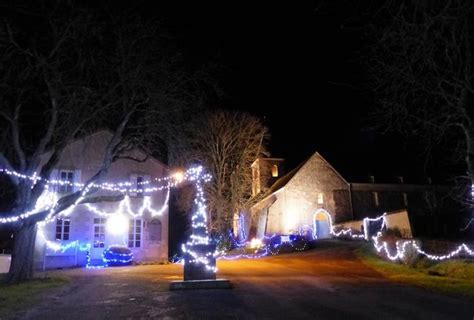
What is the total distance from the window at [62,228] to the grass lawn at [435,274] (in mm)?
19734

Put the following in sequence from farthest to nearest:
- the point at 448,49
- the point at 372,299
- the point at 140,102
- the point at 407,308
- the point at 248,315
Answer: the point at 140,102
the point at 448,49
the point at 372,299
the point at 407,308
the point at 248,315

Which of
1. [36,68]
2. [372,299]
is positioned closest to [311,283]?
[372,299]

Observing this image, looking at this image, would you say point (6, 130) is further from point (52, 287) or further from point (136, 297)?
point (136, 297)

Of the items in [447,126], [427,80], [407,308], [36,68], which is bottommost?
[407,308]

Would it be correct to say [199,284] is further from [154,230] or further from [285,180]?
[285,180]

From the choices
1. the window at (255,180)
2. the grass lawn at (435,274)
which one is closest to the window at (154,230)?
the window at (255,180)

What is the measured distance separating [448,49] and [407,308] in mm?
7896

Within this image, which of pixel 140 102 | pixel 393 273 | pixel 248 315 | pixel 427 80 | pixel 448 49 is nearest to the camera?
pixel 248 315

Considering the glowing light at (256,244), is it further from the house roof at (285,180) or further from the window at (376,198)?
the window at (376,198)

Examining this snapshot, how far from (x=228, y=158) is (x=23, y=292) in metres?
27.0

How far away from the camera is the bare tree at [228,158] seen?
3834 cm

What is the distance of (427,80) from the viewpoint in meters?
15.0

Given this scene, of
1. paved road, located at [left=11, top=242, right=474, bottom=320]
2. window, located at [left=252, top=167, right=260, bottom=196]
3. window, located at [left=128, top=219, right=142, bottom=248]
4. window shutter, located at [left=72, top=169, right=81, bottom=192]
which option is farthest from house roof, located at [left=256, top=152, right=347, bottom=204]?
paved road, located at [left=11, top=242, right=474, bottom=320]

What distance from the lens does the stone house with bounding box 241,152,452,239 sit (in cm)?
4247
